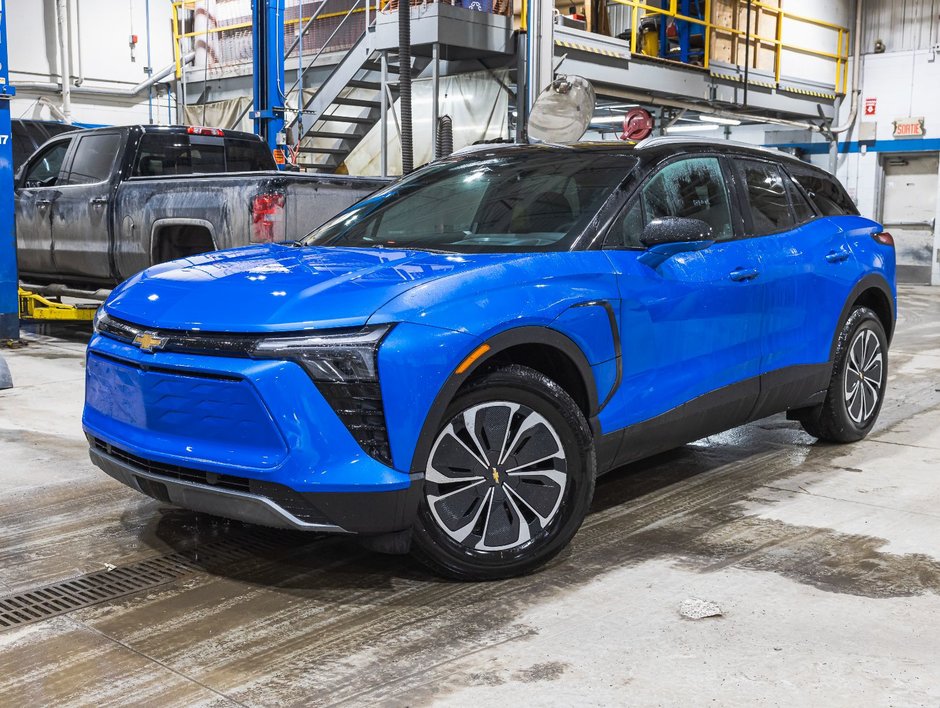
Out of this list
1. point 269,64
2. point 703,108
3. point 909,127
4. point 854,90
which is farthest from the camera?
point 854,90

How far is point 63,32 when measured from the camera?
2028 cm

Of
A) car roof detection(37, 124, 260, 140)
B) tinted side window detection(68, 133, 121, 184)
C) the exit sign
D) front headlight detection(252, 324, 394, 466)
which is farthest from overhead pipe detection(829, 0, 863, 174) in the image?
front headlight detection(252, 324, 394, 466)

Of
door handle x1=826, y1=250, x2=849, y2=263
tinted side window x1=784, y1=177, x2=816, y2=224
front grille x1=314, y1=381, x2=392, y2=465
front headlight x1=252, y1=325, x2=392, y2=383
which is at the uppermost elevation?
tinted side window x1=784, y1=177, x2=816, y2=224

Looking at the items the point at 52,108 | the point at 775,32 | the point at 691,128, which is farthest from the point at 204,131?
the point at 691,128

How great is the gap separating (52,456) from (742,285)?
3696 mm

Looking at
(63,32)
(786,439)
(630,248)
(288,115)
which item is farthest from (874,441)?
(63,32)

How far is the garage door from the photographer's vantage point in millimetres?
20328

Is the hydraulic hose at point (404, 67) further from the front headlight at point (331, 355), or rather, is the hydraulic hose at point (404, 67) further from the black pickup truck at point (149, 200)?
the front headlight at point (331, 355)

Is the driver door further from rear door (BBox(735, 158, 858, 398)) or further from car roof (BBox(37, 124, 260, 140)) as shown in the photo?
car roof (BBox(37, 124, 260, 140))

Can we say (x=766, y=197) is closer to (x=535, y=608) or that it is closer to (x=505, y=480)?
(x=505, y=480)

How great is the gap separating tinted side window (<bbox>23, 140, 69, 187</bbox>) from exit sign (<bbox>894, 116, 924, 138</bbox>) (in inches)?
659

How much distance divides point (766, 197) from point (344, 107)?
11.9 meters

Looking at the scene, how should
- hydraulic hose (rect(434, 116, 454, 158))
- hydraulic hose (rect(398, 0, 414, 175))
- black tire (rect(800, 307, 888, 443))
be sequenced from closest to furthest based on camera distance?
1. black tire (rect(800, 307, 888, 443))
2. hydraulic hose (rect(398, 0, 414, 175))
3. hydraulic hose (rect(434, 116, 454, 158))

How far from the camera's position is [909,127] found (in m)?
20.5
